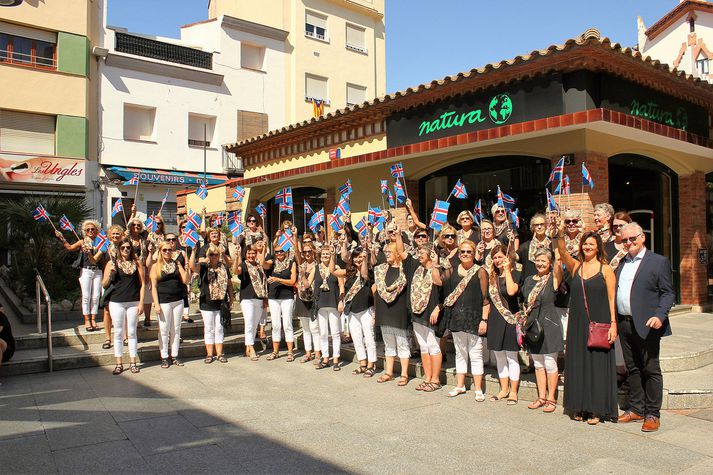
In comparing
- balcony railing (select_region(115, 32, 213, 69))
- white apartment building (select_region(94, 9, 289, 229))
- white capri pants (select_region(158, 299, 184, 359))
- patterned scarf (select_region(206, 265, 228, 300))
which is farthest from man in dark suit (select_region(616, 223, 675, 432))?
balcony railing (select_region(115, 32, 213, 69))

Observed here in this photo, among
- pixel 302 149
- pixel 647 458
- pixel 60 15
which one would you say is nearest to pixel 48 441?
pixel 647 458

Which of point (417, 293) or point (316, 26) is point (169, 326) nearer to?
point (417, 293)

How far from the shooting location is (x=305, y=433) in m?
5.25

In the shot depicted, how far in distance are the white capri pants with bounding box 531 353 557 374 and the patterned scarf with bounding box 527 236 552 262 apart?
1.14 metres

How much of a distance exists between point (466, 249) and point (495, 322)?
88cm

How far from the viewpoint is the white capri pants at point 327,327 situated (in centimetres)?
799

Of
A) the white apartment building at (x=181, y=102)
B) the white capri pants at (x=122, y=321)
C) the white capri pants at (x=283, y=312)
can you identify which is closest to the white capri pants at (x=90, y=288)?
the white capri pants at (x=122, y=321)

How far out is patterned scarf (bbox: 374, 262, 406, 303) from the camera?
7000 mm

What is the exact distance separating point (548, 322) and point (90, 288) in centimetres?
753

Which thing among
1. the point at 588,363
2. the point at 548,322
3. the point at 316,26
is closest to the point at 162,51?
the point at 316,26

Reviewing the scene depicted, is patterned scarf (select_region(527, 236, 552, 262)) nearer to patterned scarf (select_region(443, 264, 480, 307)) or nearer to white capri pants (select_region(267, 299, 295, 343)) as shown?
patterned scarf (select_region(443, 264, 480, 307))

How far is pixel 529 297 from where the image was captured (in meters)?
6.00

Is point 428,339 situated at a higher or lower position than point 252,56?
lower

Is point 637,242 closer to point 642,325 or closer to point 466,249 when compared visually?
point 642,325
